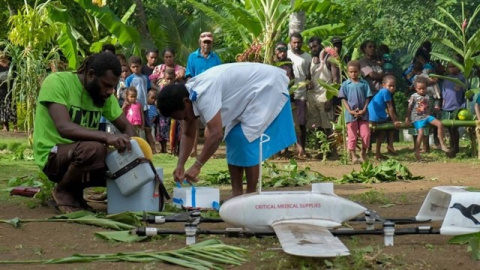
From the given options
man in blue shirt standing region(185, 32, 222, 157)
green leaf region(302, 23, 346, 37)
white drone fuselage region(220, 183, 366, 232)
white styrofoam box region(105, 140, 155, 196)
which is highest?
green leaf region(302, 23, 346, 37)

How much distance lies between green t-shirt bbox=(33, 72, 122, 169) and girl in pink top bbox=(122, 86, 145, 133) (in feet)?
22.1

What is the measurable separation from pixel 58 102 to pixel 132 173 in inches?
31.7

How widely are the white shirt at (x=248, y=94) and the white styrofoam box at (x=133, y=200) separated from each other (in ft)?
2.24

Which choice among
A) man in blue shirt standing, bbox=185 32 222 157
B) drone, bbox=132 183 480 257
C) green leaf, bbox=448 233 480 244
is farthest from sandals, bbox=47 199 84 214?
man in blue shirt standing, bbox=185 32 222 157

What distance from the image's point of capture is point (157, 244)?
639 cm

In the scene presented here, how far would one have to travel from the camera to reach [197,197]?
7855mm

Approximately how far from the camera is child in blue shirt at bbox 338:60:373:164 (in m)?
13.8

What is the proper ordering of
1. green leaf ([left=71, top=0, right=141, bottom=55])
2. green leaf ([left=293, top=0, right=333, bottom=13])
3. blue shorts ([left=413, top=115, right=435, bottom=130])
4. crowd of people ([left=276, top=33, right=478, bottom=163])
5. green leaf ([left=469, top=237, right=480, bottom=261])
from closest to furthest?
green leaf ([left=469, top=237, right=480, bottom=261]) < crowd of people ([left=276, top=33, right=478, bottom=163]) < blue shorts ([left=413, top=115, right=435, bottom=130]) < green leaf ([left=293, top=0, right=333, bottom=13]) < green leaf ([left=71, top=0, right=141, bottom=55])

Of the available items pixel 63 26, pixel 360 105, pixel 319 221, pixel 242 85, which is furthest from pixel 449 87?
pixel 319 221

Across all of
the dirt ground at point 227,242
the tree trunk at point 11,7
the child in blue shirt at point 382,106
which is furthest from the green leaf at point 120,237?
the tree trunk at point 11,7

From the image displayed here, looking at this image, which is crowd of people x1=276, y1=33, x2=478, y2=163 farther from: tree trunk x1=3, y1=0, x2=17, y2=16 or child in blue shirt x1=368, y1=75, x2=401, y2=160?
tree trunk x1=3, y1=0, x2=17, y2=16

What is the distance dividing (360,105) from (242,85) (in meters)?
6.13

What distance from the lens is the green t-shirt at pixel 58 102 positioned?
789 cm

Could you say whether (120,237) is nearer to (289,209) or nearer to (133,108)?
(289,209)
